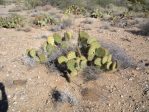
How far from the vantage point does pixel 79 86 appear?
7.65 metres

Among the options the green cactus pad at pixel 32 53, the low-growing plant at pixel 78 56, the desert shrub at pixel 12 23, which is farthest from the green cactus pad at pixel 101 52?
the desert shrub at pixel 12 23

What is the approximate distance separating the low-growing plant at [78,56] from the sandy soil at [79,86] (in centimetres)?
22

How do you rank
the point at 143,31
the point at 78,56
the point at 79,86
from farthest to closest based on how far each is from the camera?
the point at 143,31 < the point at 78,56 < the point at 79,86

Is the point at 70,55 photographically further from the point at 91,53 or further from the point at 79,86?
the point at 79,86

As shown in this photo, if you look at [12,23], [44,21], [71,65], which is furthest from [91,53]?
[12,23]

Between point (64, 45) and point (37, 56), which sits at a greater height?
point (64, 45)

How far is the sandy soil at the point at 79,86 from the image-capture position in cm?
687

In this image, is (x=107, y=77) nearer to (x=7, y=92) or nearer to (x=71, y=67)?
(x=71, y=67)

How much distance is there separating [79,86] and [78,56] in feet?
3.34

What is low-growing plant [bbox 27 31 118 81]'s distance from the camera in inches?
316

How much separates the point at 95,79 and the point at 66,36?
212 cm

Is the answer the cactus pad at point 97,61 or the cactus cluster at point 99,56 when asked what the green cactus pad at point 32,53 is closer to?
the cactus cluster at point 99,56

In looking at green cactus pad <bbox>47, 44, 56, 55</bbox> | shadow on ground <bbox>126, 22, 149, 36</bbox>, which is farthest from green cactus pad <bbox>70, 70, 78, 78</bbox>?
shadow on ground <bbox>126, 22, 149, 36</bbox>

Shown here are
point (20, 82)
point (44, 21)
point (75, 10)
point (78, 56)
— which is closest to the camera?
point (20, 82)
